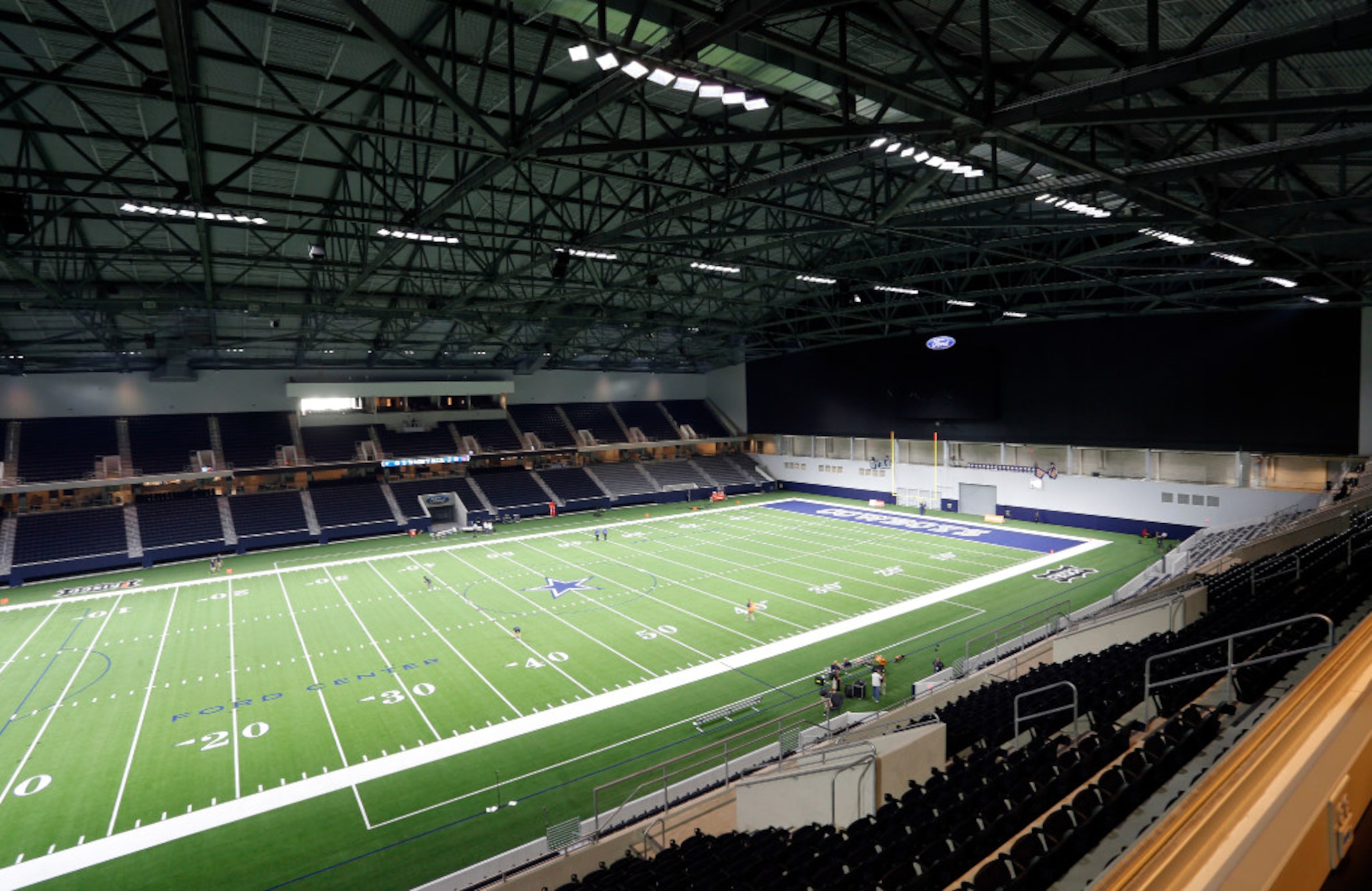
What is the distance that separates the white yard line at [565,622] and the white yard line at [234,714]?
9.59 m

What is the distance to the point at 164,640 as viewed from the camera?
78.8ft

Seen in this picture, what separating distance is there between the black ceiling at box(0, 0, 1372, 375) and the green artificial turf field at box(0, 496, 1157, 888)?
38.1 ft

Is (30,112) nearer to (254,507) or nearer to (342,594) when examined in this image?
(342,594)

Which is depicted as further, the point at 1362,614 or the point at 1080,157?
the point at 1080,157

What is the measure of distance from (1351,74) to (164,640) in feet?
109

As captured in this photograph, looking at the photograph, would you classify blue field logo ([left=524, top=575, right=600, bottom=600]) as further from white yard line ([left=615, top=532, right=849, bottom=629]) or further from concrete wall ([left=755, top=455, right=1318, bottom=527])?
concrete wall ([left=755, top=455, right=1318, bottom=527])

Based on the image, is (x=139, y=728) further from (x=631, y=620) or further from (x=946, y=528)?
(x=946, y=528)

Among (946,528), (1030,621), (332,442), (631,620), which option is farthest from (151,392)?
(1030,621)

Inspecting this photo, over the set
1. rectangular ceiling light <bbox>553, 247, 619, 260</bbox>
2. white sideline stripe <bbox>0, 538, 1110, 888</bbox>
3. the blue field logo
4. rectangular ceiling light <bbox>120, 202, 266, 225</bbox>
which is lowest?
white sideline stripe <bbox>0, 538, 1110, 888</bbox>

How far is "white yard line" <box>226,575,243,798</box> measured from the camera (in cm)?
1462

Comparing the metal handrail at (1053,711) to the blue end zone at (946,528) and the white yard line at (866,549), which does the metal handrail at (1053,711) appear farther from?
the blue end zone at (946,528)

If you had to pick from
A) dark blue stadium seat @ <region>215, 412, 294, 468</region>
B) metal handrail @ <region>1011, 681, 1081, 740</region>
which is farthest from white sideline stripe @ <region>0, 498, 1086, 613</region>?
metal handrail @ <region>1011, 681, 1081, 740</region>

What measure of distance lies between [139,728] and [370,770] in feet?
23.2

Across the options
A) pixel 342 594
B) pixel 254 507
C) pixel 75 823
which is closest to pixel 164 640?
pixel 342 594
